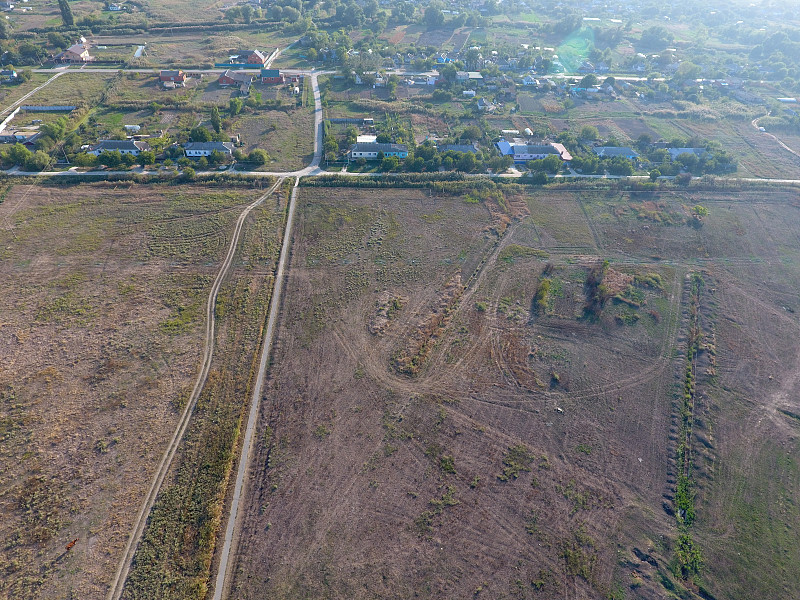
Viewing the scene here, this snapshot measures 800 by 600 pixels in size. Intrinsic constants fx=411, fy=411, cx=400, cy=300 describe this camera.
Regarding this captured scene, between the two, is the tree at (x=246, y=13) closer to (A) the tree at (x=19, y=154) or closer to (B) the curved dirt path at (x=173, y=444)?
(A) the tree at (x=19, y=154)

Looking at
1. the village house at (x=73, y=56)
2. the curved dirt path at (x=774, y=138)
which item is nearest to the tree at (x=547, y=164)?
the curved dirt path at (x=774, y=138)

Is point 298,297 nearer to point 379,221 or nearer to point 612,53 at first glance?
point 379,221

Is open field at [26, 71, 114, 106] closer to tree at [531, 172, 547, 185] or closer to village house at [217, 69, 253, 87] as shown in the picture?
village house at [217, 69, 253, 87]

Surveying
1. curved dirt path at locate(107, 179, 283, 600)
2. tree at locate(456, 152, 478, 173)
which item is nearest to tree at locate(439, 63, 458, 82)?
tree at locate(456, 152, 478, 173)

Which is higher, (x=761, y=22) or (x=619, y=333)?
(x=761, y=22)

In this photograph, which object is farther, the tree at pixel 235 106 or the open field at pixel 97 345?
the tree at pixel 235 106

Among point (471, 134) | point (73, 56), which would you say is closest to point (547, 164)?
point (471, 134)

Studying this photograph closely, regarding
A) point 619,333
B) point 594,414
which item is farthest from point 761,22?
point 594,414
